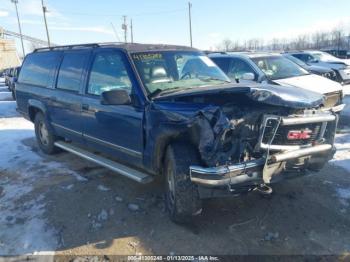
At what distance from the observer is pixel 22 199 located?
4.85m

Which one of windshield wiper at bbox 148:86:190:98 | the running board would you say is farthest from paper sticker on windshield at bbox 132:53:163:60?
the running board

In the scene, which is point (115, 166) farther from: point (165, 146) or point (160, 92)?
point (160, 92)

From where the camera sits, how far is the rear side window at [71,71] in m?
5.43

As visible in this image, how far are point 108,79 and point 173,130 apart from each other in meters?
1.52

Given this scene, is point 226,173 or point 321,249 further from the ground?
point 226,173

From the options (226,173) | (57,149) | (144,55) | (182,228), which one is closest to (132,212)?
(182,228)

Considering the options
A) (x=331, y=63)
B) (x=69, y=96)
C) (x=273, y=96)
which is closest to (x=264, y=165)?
(x=273, y=96)

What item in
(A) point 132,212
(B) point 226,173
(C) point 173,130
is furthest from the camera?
(A) point 132,212

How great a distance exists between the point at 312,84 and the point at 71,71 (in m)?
5.46

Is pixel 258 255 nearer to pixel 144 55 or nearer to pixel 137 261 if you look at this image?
pixel 137 261

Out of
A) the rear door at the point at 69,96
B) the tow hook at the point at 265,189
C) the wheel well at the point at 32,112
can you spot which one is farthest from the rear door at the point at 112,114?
the wheel well at the point at 32,112

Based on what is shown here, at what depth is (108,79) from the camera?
4809 millimetres

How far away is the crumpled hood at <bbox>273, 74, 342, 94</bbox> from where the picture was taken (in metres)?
7.97

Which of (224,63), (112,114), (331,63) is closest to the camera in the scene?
(112,114)
